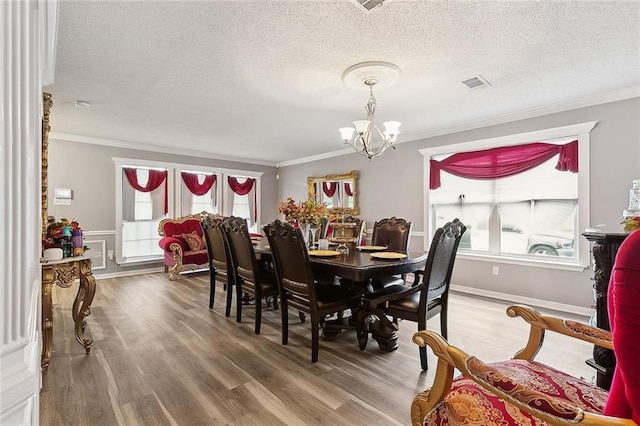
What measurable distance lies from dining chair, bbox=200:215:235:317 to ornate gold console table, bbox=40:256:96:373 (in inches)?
47.7

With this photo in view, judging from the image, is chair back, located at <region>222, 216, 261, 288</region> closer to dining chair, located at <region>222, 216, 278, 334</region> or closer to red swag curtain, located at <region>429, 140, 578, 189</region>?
dining chair, located at <region>222, 216, 278, 334</region>

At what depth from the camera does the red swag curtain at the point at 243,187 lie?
22.9 feet

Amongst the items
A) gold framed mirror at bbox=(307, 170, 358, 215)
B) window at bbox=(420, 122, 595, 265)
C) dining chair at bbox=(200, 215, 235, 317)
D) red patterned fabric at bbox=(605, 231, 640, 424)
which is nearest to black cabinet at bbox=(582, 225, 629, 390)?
red patterned fabric at bbox=(605, 231, 640, 424)

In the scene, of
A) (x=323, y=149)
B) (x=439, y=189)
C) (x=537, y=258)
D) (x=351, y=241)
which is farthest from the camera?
(x=323, y=149)

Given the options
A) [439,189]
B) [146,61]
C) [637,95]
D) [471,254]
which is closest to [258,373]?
[146,61]

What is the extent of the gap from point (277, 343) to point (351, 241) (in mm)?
1355

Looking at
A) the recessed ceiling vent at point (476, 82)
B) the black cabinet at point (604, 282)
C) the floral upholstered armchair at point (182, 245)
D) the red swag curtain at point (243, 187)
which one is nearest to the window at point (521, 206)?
the recessed ceiling vent at point (476, 82)

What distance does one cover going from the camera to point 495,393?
89cm

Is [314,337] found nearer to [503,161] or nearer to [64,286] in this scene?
[64,286]

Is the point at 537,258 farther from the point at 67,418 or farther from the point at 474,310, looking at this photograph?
the point at 67,418

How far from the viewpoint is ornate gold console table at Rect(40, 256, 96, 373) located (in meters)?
2.18

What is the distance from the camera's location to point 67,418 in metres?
1.71

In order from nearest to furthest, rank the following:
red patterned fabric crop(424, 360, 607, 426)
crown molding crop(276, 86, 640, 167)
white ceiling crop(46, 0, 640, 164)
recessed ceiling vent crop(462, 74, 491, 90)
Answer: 1. red patterned fabric crop(424, 360, 607, 426)
2. white ceiling crop(46, 0, 640, 164)
3. recessed ceiling vent crop(462, 74, 491, 90)
4. crown molding crop(276, 86, 640, 167)

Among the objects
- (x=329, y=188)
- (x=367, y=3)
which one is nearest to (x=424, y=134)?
(x=329, y=188)
